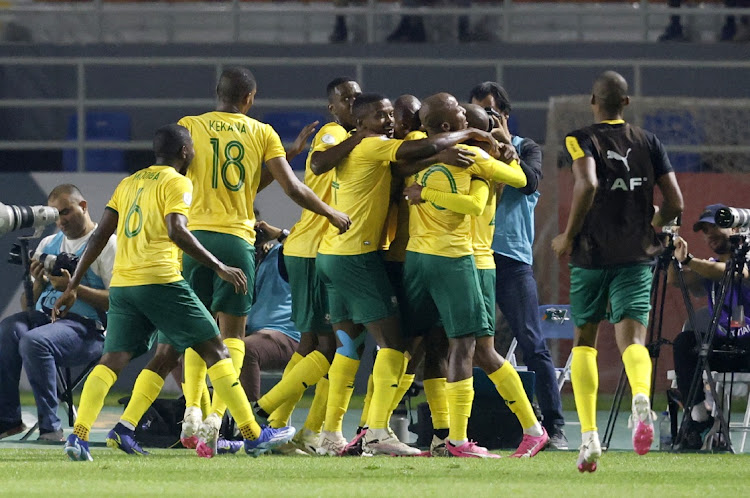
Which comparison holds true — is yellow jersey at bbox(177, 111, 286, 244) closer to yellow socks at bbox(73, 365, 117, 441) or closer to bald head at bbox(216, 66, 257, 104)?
bald head at bbox(216, 66, 257, 104)

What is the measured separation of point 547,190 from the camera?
12750mm

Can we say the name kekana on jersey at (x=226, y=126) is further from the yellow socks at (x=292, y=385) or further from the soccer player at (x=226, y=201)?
the yellow socks at (x=292, y=385)

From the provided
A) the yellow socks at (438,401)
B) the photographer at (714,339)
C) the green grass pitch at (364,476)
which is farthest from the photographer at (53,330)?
the photographer at (714,339)

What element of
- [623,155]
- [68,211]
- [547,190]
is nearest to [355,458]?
[623,155]

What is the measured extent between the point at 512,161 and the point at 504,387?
1.25 m

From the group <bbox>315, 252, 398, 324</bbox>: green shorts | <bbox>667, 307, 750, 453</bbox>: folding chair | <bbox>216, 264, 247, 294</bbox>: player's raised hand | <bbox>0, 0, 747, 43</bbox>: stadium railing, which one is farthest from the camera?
<bbox>0, 0, 747, 43</bbox>: stadium railing

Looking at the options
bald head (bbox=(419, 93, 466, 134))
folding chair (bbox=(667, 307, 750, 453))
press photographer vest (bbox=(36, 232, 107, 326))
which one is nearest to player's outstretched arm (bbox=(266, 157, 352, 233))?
bald head (bbox=(419, 93, 466, 134))

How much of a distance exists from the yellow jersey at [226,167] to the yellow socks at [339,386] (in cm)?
85

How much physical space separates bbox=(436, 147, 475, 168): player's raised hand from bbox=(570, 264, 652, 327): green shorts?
2.67 feet

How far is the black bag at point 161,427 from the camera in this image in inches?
344

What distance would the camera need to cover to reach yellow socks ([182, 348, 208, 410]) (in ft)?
25.5

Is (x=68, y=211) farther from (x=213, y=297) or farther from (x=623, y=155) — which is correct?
(x=623, y=155)

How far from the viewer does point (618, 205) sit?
7.00m

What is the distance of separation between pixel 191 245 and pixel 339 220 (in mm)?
819
